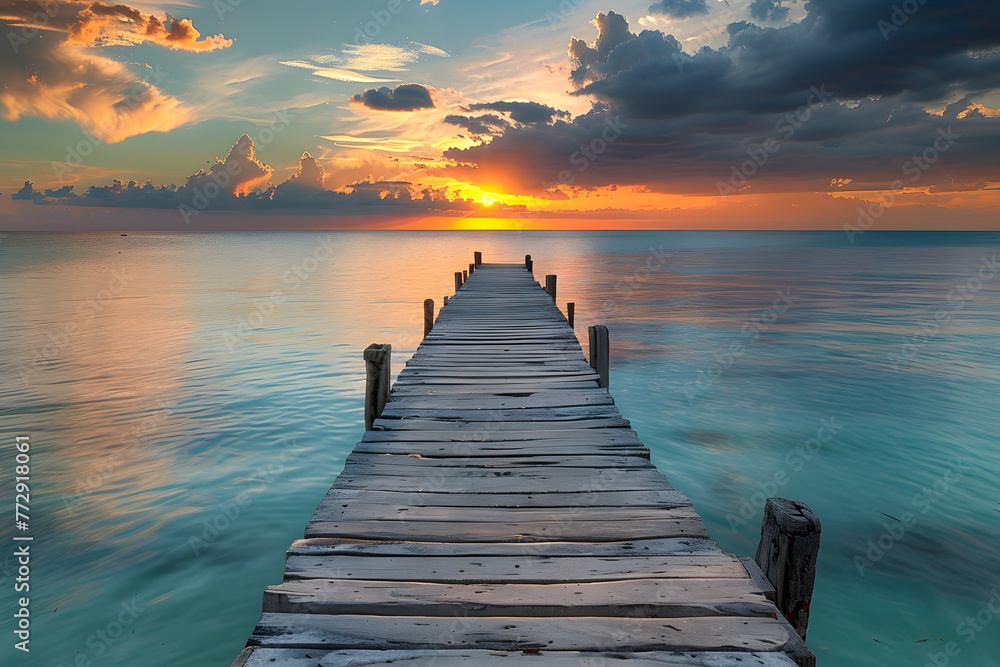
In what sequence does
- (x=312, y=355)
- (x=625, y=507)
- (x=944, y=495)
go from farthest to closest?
1. (x=312, y=355)
2. (x=944, y=495)
3. (x=625, y=507)

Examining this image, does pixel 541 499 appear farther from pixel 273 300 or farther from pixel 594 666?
pixel 273 300

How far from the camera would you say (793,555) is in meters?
2.68

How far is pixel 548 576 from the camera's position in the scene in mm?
2871

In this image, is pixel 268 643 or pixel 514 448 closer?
pixel 268 643

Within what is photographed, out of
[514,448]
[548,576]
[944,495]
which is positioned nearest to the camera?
[548,576]

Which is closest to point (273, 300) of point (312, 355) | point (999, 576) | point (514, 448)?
point (312, 355)

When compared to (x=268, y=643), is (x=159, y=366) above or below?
below

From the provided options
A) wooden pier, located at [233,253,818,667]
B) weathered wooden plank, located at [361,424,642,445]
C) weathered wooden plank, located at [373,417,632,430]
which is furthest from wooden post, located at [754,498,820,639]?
weathered wooden plank, located at [373,417,632,430]

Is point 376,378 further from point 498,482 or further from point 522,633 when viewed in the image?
point 522,633

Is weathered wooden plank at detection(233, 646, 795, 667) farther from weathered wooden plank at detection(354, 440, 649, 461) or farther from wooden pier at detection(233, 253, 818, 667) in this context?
weathered wooden plank at detection(354, 440, 649, 461)

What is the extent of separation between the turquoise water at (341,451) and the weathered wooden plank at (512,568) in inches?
127

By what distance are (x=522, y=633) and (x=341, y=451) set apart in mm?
7911

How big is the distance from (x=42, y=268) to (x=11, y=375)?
45.8 m

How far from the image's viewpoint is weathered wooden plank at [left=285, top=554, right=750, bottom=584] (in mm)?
2850
